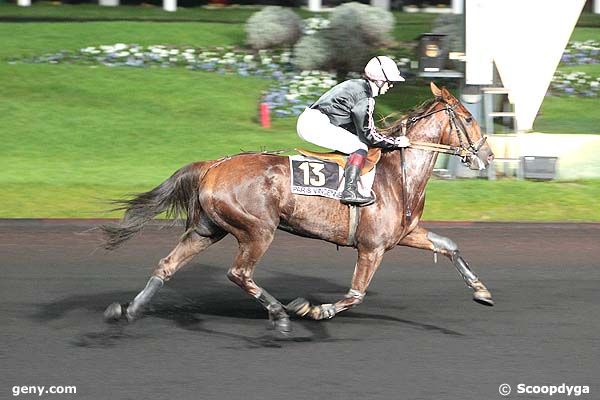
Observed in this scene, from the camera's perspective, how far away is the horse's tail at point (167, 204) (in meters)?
8.46

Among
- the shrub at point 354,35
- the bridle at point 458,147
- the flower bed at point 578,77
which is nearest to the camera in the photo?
the bridle at point 458,147

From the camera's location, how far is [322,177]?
8.27 meters

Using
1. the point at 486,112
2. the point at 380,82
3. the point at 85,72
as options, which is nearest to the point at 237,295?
the point at 380,82

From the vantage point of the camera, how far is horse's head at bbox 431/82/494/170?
8.52 metres

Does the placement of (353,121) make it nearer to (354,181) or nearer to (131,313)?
(354,181)

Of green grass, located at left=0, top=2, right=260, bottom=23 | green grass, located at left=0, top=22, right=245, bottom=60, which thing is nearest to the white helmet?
green grass, located at left=0, top=22, right=245, bottom=60

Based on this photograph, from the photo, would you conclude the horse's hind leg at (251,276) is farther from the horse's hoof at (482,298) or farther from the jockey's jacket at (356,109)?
the horse's hoof at (482,298)

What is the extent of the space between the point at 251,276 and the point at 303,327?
610 millimetres

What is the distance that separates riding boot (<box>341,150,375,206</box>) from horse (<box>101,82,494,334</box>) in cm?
8

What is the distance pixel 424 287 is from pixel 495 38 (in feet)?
25.6

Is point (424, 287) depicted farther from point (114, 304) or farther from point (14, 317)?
point (14, 317)

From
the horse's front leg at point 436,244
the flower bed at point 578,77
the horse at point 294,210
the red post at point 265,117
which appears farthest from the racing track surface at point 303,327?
the flower bed at point 578,77

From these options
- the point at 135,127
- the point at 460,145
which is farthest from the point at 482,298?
the point at 135,127

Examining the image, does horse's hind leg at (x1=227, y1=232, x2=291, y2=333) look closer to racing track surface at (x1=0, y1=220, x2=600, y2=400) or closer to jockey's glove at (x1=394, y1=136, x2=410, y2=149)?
racing track surface at (x1=0, y1=220, x2=600, y2=400)
